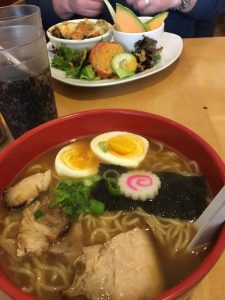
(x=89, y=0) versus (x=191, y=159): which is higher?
(x=89, y=0)

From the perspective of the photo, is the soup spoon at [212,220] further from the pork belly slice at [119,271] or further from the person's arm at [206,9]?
the person's arm at [206,9]

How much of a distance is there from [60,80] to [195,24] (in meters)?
1.42

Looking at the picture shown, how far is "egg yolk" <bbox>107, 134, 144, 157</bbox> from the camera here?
1003mm

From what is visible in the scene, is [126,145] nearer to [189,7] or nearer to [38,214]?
[38,214]

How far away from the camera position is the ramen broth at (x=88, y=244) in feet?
2.35

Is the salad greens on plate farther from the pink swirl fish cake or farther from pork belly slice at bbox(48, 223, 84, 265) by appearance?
pork belly slice at bbox(48, 223, 84, 265)

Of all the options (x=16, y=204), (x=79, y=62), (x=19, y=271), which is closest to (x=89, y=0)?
(x=79, y=62)

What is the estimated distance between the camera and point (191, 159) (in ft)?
3.04

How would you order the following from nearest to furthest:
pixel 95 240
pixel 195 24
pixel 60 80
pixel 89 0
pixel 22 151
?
pixel 95 240, pixel 22 151, pixel 60 80, pixel 89 0, pixel 195 24

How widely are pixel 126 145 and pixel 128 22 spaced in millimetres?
952

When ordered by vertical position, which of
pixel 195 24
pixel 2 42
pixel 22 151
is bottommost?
pixel 195 24

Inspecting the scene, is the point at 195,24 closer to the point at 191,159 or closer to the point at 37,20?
the point at 37,20

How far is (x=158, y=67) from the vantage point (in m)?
1.55

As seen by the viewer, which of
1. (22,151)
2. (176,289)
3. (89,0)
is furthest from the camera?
(89,0)
